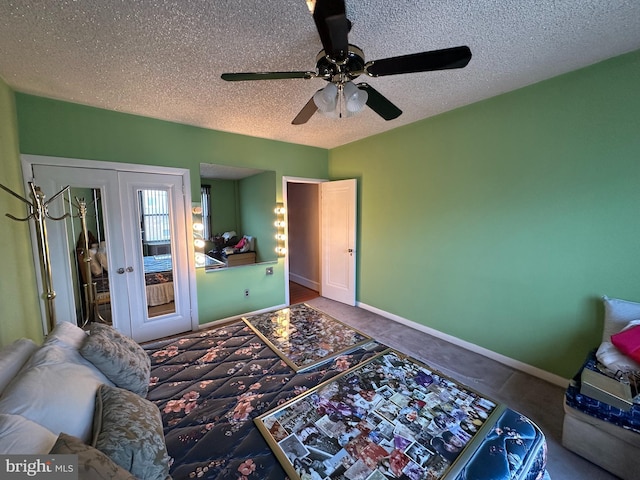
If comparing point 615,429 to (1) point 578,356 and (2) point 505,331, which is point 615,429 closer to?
(1) point 578,356

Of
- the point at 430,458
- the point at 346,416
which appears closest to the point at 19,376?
the point at 346,416

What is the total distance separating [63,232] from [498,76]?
4.27 metres

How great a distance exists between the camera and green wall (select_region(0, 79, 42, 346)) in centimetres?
183

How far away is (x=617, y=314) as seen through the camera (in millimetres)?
1833

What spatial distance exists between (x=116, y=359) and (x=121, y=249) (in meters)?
1.93

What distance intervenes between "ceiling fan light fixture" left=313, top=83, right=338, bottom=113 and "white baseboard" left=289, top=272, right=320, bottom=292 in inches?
152

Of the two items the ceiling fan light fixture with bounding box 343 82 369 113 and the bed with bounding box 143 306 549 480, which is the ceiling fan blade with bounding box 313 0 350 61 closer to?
the ceiling fan light fixture with bounding box 343 82 369 113

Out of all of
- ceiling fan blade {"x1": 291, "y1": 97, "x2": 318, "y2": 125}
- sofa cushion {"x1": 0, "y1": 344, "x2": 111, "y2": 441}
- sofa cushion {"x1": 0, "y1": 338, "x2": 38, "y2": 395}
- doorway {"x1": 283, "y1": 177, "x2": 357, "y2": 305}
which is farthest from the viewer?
doorway {"x1": 283, "y1": 177, "x2": 357, "y2": 305}

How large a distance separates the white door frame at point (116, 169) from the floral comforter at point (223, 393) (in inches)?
53.0

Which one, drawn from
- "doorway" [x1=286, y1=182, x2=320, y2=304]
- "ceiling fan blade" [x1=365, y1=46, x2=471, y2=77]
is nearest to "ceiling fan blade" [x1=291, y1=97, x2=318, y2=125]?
"ceiling fan blade" [x1=365, y1=46, x2=471, y2=77]

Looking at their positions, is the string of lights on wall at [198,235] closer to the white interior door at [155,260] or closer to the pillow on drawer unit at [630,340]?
the white interior door at [155,260]

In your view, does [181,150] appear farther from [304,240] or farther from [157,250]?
[304,240]

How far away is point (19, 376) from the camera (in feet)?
3.19

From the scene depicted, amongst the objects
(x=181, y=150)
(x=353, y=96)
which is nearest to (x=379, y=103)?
(x=353, y=96)
